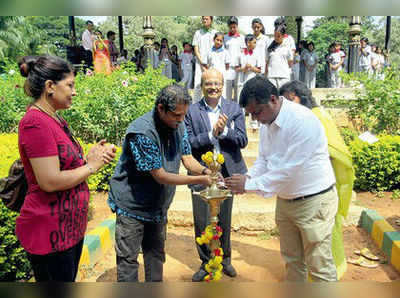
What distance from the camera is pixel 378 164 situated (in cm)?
525

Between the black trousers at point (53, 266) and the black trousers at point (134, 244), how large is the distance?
54 centimetres

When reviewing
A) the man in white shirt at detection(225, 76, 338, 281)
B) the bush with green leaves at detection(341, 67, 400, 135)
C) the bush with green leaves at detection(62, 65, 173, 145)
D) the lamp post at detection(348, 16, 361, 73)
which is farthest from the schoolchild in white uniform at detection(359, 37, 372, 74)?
the man in white shirt at detection(225, 76, 338, 281)

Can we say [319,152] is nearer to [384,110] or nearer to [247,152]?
[247,152]

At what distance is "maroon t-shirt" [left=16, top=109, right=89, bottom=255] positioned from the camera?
4.88 ft

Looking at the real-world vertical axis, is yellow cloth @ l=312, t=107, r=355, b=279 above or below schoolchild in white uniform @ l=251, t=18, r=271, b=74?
below

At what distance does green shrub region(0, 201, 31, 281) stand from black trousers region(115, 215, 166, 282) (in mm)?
1032

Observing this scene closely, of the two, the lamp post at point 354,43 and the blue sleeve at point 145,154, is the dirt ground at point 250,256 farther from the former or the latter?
the lamp post at point 354,43

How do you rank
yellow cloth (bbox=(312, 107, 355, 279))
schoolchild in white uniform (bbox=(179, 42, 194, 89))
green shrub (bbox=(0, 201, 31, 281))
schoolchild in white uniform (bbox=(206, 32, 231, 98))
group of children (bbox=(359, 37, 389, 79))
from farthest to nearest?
group of children (bbox=(359, 37, 389, 79)) < schoolchild in white uniform (bbox=(179, 42, 194, 89)) < schoolchild in white uniform (bbox=(206, 32, 231, 98)) < green shrub (bbox=(0, 201, 31, 281)) < yellow cloth (bbox=(312, 107, 355, 279))

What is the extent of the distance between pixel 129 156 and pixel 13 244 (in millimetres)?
1474

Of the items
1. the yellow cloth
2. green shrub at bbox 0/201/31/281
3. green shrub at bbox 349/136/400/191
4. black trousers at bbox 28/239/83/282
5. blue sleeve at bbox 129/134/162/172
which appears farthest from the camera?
green shrub at bbox 349/136/400/191

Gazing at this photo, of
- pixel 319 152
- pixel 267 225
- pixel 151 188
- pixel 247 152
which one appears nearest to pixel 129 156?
pixel 151 188

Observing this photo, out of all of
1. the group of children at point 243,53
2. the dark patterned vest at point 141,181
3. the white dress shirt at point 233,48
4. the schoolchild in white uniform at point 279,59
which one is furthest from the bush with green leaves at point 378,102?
the dark patterned vest at point 141,181

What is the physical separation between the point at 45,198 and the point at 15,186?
27 centimetres

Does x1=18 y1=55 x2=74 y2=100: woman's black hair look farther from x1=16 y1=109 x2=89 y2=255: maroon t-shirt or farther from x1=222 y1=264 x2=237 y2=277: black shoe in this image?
x1=222 y1=264 x2=237 y2=277: black shoe
